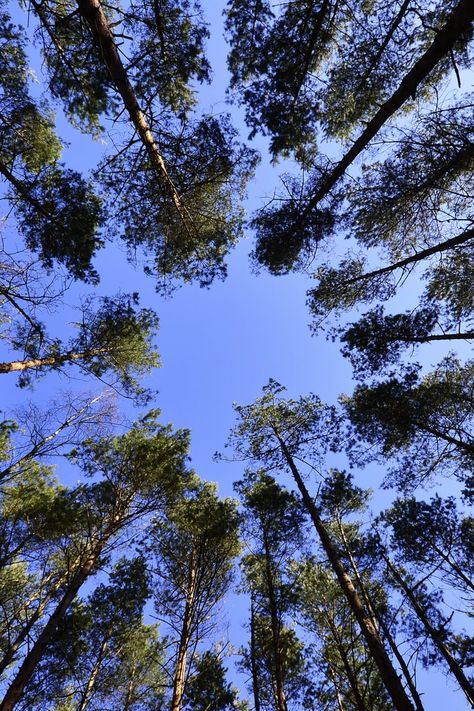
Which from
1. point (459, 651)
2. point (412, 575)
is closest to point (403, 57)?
point (412, 575)

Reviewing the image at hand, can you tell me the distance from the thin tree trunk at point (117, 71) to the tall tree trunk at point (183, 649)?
8.89 m

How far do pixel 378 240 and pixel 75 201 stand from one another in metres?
6.79

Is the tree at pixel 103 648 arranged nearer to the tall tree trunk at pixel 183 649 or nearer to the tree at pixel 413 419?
the tall tree trunk at pixel 183 649

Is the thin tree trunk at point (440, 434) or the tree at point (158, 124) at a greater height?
the tree at point (158, 124)

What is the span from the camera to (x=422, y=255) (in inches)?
293

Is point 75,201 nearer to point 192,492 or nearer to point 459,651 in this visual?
point 192,492

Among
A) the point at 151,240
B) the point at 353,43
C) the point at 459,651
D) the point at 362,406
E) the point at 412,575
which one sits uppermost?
the point at 353,43

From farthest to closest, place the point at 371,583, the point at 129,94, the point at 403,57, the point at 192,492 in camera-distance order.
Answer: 1. the point at 192,492
2. the point at 371,583
3. the point at 403,57
4. the point at 129,94

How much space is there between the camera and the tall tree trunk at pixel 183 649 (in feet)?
21.8

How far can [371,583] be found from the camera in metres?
10.2

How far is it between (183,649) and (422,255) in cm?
905

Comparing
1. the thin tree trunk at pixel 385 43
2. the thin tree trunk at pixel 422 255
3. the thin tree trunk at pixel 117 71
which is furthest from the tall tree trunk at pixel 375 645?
the thin tree trunk at pixel 385 43

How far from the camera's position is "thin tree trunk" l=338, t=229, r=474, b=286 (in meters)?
6.60

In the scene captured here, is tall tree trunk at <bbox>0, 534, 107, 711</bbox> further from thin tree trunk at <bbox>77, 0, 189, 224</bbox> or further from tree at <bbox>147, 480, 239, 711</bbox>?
thin tree trunk at <bbox>77, 0, 189, 224</bbox>
